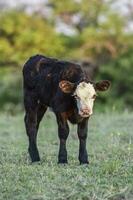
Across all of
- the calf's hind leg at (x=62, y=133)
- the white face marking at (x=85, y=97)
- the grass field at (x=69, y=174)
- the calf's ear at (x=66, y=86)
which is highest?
the calf's ear at (x=66, y=86)

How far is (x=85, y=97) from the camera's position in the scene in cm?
895

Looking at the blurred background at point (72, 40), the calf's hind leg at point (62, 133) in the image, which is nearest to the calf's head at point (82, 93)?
the calf's hind leg at point (62, 133)

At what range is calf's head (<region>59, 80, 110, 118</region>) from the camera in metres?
8.89

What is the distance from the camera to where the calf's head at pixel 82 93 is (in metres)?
8.89

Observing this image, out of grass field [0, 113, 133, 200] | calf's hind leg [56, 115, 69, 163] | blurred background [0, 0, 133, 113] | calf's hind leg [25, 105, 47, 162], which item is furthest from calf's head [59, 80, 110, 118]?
blurred background [0, 0, 133, 113]

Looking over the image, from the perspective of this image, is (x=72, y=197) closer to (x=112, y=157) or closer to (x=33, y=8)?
(x=112, y=157)

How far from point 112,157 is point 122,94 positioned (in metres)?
21.9

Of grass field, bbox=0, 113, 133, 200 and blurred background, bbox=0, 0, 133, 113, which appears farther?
blurred background, bbox=0, 0, 133, 113

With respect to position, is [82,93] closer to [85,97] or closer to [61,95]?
[85,97]

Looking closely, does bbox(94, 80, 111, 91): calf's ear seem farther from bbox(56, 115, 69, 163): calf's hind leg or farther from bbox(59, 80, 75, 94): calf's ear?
bbox(56, 115, 69, 163): calf's hind leg

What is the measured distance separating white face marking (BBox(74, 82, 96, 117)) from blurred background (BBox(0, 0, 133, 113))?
21.9 metres

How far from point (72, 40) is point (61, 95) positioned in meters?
26.0

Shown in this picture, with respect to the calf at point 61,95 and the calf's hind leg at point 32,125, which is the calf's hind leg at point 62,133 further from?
the calf's hind leg at point 32,125

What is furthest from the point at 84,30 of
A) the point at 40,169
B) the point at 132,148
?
the point at 40,169
